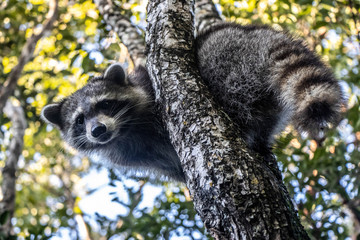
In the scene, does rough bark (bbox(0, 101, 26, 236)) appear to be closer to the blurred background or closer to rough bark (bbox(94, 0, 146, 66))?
the blurred background

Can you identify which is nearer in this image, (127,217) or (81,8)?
(127,217)

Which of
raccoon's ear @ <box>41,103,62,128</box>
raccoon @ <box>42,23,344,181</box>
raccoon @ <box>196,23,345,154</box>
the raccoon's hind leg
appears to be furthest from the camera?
raccoon's ear @ <box>41,103,62,128</box>

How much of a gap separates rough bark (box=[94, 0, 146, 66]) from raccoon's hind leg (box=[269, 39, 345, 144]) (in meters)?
1.39

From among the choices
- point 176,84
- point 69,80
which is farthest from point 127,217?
point 69,80

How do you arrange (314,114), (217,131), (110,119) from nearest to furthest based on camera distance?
(217,131) < (314,114) < (110,119)

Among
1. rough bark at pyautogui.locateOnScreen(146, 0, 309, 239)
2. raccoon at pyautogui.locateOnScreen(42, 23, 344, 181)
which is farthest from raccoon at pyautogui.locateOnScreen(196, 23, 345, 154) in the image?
rough bark at pyautogui.locateOnScreen(146, 0, 309, 239)

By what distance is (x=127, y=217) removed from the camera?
3949 mm

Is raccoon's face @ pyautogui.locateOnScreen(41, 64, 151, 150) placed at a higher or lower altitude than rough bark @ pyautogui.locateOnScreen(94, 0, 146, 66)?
lower

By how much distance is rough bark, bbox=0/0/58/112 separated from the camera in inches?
176

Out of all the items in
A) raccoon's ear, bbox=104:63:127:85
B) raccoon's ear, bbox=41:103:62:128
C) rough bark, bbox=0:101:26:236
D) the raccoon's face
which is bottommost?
rough bark, bbox=0:101:26:236

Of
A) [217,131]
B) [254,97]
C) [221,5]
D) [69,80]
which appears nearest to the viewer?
[217,131]

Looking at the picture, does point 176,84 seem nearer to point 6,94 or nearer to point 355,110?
point 355,110

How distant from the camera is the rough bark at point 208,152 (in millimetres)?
1720

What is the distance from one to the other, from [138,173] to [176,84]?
1.75 m
